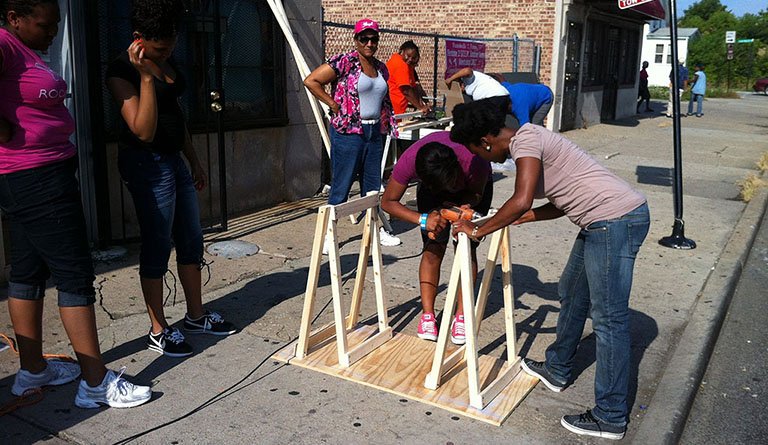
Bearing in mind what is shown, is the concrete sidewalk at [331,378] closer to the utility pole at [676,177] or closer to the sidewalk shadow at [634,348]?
the sidewalk shadow at [634,348]

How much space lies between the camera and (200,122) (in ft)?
22.9

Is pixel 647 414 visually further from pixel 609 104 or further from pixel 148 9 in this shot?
pixel 609 104

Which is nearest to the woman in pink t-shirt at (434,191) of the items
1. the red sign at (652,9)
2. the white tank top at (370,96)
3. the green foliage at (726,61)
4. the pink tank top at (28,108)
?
the pink tank top at (28,108)

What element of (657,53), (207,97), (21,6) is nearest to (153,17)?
(21,6)

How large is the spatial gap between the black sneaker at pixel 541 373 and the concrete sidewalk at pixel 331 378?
5 cm

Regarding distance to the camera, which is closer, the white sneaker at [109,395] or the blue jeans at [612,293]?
the blue jeans at [612,293]

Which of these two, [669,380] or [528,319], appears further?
[528,319]

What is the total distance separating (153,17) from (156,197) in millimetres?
948

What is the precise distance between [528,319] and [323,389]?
5.83ft

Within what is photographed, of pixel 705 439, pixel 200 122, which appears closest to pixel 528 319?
pixel 705 439

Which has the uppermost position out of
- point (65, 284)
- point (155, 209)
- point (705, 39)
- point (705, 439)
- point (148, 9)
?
point (705, 39)

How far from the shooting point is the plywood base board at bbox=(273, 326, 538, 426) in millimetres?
3555

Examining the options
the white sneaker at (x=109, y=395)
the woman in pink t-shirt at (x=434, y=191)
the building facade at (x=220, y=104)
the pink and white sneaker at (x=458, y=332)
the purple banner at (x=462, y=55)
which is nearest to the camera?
the white sneaker at (x=109, y=395)

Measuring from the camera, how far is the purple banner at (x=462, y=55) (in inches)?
529
